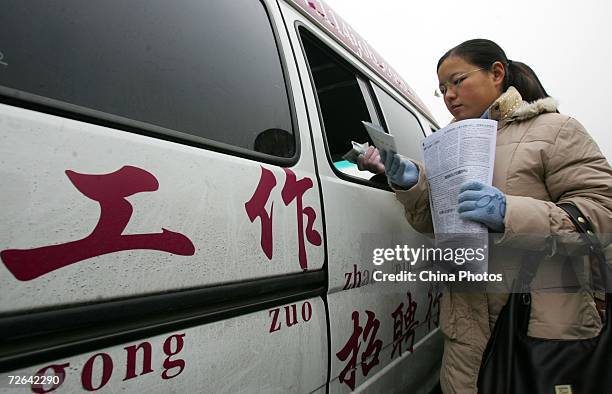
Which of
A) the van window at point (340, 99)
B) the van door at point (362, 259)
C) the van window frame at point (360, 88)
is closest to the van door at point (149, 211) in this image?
the van door at point (362, 259)

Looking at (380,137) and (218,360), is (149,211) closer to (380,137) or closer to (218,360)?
(218,360)

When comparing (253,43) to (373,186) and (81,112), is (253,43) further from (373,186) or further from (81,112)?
(373,186)

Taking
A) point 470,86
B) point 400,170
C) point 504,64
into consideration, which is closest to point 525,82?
point 504,64

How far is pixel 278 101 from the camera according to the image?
1.08 meters

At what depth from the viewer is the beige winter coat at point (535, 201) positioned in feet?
3.30

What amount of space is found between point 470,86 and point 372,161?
455 millimetres

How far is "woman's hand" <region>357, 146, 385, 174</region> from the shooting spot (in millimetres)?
1455

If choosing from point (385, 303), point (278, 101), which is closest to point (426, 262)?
point (385, 303)

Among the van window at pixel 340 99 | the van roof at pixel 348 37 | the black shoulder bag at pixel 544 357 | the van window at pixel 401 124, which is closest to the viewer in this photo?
the black shoulder bag at pixel 544 357

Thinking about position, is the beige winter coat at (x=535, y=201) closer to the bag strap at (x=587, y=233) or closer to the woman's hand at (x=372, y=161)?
the bag strap at (x=587, y=233)

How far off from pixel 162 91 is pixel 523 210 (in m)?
0.99

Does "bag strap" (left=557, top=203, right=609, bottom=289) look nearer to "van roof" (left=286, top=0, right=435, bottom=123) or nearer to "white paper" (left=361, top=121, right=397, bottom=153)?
"white paper" (left=361, top=121, right=397, bottom=153)

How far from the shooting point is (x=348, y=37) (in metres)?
1.75

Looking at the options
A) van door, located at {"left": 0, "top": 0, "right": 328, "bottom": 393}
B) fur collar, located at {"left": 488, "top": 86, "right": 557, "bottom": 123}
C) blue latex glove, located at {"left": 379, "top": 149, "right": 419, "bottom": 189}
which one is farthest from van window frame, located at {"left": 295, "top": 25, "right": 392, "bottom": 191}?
fur collar, located at {"left": 488, "top": 86, "right": 557, "bottom": 123}
